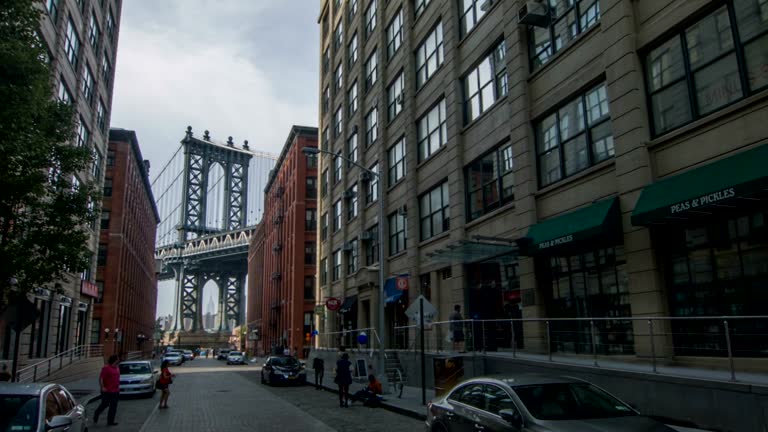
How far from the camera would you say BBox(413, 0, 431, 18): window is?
28128mm

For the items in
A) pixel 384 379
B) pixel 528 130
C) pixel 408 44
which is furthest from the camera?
pixel 408 44

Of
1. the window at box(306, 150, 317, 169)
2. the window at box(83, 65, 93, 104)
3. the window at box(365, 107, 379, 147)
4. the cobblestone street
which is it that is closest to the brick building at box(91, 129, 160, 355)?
the window at box(306, 150, 317, 169)

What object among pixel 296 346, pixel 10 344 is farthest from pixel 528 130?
pixel 296 346

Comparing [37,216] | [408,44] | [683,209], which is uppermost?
[408,44]

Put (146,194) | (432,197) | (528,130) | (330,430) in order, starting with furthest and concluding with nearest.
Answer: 1. (146,194)
2. (432,197)
3. (528,130)
4. (330,430)

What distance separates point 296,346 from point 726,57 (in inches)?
2249

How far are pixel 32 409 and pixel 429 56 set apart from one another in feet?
75.0

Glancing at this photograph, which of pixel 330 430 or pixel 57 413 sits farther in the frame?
pixel 330 430

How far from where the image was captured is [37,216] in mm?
15547

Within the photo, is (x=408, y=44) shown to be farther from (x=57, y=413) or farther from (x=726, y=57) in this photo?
(x=57, y=413)

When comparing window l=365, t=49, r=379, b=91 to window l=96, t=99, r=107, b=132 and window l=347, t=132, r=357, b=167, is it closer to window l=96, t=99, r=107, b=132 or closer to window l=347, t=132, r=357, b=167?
window l=347, t=132, r=357, b=167

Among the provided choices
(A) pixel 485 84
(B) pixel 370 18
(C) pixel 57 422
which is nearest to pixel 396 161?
(A) pixel 485 84

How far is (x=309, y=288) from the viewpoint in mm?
68000

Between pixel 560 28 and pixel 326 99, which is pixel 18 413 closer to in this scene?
pixel 560 28
